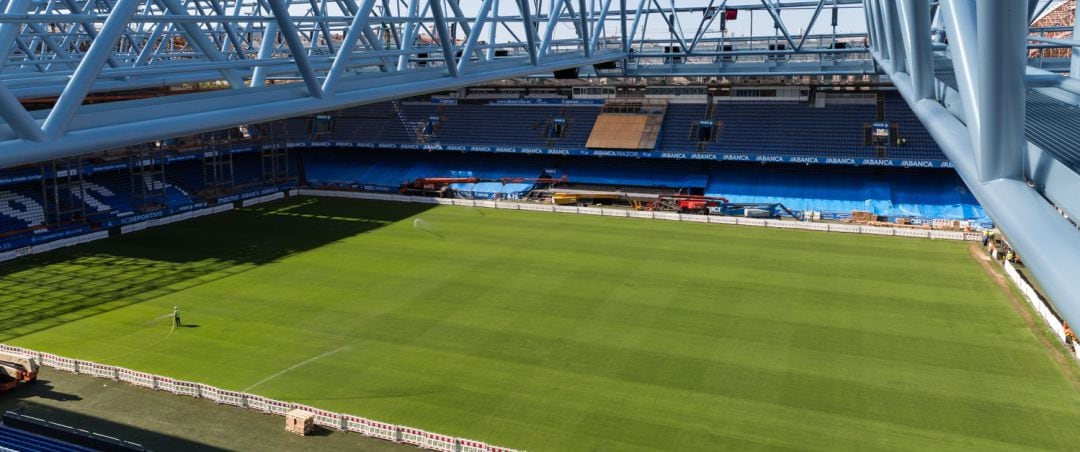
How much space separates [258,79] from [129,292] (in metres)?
16.2

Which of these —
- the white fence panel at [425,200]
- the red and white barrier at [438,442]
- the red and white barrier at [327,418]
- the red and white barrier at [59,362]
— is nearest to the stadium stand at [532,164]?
the white fence panel at [425,200]

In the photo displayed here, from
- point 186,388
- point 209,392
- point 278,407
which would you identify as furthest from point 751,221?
point 186,388

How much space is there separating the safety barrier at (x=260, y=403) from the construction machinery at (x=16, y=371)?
793 mm

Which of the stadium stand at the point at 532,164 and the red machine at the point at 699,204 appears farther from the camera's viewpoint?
the red machine at the point at 699,204

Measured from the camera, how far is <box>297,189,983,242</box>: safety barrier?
1126 inches

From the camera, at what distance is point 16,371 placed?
15828mm

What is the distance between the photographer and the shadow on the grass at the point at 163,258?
21.4 meters

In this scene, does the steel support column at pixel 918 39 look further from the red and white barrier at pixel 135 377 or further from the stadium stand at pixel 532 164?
the stadium stand at pixel 532 164

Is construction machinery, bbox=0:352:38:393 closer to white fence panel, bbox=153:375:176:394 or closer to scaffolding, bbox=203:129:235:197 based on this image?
white fence panel, bbox=153:375:176:394

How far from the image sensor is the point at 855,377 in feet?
52.1

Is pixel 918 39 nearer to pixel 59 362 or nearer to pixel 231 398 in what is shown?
pixel 231 398

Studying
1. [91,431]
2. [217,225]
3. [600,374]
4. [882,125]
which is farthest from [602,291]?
[882,125]

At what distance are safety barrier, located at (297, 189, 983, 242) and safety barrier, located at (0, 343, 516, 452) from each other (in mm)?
20464

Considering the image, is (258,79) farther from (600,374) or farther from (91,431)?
(600,374)
